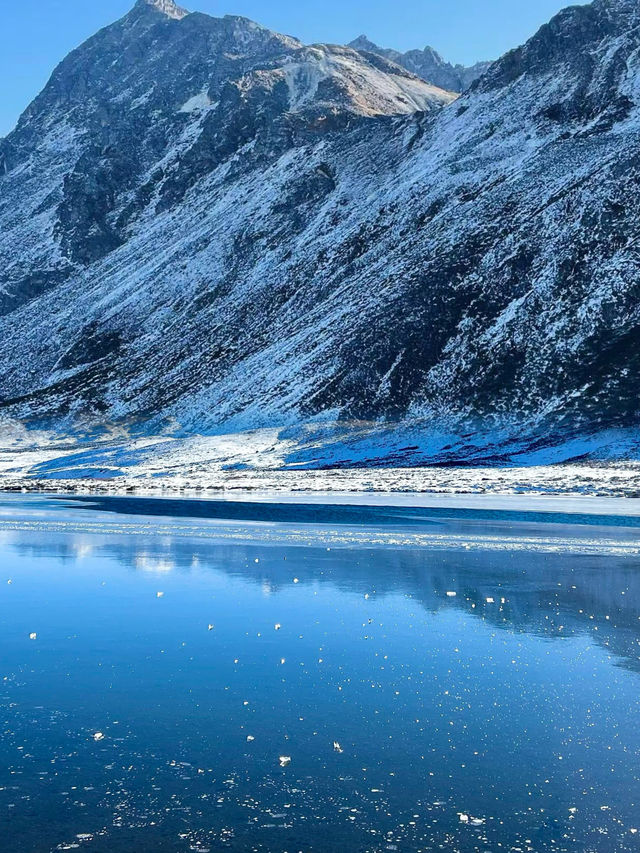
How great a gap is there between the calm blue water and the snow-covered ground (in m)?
38.3

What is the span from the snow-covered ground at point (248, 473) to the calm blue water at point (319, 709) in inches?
1509

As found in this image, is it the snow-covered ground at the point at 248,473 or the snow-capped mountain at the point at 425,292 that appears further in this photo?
the snow-capped mountain at the point at 425,292

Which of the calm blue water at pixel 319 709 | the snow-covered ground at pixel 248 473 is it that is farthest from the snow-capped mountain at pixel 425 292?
the calm blue water at pixel 319 709

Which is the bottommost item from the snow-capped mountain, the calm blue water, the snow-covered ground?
the snow-covered ground

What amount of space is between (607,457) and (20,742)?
317 feet

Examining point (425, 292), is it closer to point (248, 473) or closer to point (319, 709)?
point (248, 473)

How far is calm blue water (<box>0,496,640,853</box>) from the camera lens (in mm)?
9148

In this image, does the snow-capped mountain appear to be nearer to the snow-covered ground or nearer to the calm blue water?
the snow-covered ground

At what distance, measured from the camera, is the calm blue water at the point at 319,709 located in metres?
9.15

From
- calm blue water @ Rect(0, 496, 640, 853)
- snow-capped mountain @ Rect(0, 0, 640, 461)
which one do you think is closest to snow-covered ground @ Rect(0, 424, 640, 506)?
snow-capped mountain @ Rect(0, 0, 640, 461)

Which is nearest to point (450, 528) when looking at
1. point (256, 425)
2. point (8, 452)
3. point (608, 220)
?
point (256, 425)

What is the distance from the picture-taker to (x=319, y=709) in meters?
13.1

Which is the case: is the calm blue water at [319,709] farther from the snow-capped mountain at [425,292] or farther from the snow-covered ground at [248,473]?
the snow-capped mountain at [425,292]

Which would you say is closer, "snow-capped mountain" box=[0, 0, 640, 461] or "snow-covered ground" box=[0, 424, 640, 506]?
"snow-covered ground" box=[0, 424, 640, 506]
